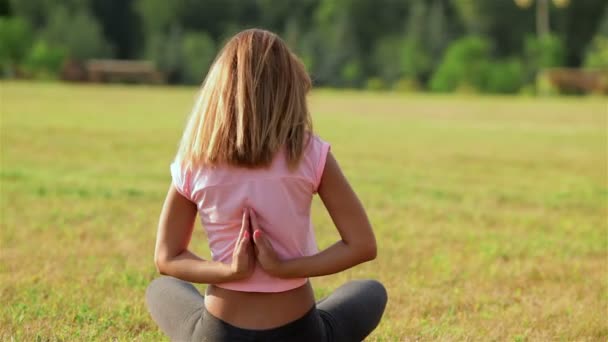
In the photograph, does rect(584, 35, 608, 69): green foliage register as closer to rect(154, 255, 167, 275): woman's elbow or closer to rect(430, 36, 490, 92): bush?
rect(430, 36, 490, 92): bush

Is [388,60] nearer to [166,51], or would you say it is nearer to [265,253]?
[166,51]

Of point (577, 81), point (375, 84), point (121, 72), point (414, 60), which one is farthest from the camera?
Result: point (121, 72)

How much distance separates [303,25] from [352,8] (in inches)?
358

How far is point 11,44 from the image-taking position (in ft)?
224

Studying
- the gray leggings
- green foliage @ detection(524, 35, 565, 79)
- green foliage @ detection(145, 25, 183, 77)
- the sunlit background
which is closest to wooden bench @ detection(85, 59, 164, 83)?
green foliage @ detection(145, 25, 183, 77)

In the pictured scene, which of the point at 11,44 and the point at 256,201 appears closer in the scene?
the point at 256,201

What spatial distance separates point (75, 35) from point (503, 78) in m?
37.6

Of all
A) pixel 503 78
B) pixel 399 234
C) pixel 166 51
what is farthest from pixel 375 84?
pixel 399 234

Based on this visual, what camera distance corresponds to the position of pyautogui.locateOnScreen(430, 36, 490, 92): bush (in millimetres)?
63688

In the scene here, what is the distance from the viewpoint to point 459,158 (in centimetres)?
1538

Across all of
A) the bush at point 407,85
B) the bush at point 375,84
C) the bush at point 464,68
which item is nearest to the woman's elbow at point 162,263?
the bush at point 464,68

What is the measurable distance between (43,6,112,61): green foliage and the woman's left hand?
250 ft

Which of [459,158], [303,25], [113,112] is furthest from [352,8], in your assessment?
[459,158]

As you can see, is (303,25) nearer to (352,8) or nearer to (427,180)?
(352,8)
